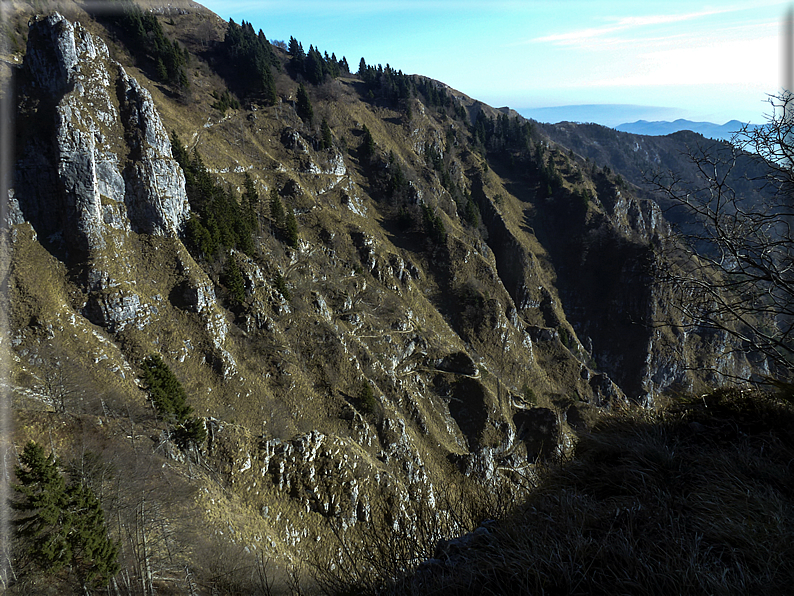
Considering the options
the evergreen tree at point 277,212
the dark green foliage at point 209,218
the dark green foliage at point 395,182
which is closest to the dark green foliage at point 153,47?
the dark green foliage at point 209,218

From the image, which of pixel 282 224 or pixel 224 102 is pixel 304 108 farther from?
pixel 282 224

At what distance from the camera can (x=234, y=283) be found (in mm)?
46438

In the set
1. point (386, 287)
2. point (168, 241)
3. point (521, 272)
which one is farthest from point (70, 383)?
point (521, 272)

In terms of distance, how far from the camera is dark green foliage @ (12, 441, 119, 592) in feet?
44.2

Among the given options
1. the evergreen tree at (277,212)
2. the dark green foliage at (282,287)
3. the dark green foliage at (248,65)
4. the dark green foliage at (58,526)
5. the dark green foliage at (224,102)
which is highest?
the dark green foliage at (248,65)

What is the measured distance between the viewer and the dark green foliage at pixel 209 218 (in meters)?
46.4

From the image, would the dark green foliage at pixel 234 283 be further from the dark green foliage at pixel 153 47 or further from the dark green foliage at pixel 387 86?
the dark green foliage at pixel 387 86

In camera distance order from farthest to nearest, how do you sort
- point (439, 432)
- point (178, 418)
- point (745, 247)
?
point (439, 432) < point (178, 418) < point (745, 247)

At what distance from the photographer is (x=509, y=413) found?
58719 millimetres

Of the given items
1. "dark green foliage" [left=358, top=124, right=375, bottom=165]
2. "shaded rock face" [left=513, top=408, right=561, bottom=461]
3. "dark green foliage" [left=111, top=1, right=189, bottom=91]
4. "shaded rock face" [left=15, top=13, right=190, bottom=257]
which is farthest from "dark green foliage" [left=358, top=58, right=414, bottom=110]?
"shaded rock face" [left=513, top=408, right=561, bottom=461]

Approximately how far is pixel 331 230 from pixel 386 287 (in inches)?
558

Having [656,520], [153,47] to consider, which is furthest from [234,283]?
[153,47]

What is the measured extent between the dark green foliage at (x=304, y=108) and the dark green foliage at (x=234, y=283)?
5244 cm

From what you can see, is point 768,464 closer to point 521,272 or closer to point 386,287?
point 386,287
